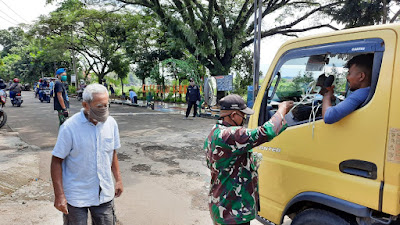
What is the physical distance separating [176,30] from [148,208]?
1044cm

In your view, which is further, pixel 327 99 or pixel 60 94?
pixel 60 94

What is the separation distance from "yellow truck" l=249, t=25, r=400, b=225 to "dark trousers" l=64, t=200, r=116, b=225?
127cm

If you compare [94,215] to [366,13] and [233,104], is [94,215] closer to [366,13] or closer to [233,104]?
[233,104]

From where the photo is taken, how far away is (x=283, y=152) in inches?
87.0

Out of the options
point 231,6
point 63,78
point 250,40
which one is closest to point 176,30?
point 231,6

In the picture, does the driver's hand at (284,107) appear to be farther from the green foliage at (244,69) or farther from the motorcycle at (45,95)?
the motorcycle at (45,95)

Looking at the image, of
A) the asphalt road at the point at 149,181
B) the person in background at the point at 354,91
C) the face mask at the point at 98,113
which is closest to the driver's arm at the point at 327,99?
the person in background at the point at 354,91

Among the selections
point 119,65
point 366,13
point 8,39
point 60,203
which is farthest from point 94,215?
point 8,39

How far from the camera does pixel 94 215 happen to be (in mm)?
2135

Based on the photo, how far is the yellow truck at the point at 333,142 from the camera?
1625 millimetres

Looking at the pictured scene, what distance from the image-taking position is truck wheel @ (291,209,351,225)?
180 cm

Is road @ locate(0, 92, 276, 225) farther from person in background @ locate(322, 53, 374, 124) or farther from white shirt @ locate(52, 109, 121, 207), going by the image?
person in background @ locate(322, 53, 374, 124)

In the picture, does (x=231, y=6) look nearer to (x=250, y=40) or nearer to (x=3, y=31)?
(x=250, y=40)

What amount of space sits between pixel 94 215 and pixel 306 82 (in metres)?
2.00
